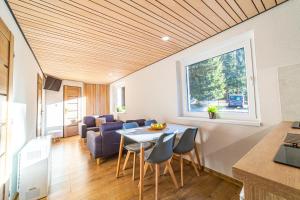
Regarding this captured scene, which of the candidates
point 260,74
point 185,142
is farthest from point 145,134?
point 260,74

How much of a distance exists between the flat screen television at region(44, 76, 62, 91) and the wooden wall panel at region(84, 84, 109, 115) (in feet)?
3.89

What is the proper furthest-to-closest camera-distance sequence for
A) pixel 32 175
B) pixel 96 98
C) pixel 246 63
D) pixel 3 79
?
pixel 96 98 → pixel 246 63 → pixel 32 175 → pixel 3 79

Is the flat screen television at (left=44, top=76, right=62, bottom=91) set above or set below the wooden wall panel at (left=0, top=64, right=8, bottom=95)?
above

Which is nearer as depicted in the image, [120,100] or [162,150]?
[162,150]

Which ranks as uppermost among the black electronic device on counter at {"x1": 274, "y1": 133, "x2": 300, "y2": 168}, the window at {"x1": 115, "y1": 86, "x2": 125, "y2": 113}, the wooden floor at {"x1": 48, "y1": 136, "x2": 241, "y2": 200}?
the window at {"x1": 115, "y1": 86, "x2": 125, "y2": 113}

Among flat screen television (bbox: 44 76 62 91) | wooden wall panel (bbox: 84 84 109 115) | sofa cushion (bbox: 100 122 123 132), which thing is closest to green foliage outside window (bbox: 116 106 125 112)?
wooden wall panel (bbox: 84 84 109 115)

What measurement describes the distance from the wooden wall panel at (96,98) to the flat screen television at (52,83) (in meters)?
1.19

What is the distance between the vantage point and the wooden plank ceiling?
1.50 metres

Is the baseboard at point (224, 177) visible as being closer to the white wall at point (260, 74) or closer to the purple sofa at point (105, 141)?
the white wall at point (260, 74)

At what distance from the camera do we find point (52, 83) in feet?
16.2

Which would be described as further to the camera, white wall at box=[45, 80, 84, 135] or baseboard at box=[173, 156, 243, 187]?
white wall at box=[45, 80, 84, 135]

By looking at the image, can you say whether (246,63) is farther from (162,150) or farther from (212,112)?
(162,150)

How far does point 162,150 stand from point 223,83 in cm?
154

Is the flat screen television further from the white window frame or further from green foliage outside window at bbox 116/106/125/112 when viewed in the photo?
the white window frame
